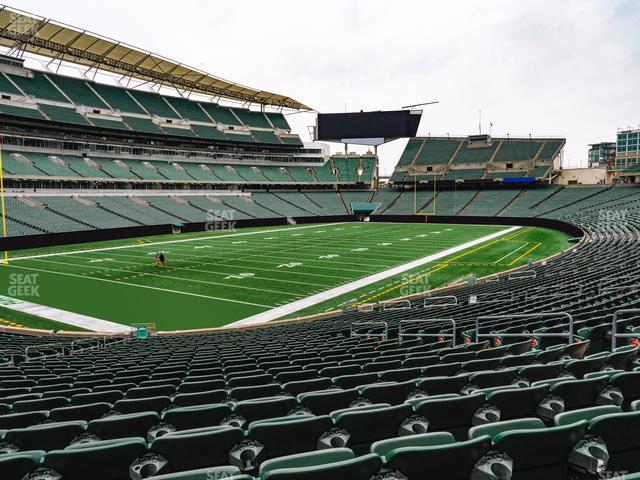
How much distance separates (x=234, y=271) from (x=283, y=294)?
6.35 m

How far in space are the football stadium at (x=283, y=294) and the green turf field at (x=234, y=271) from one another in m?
0.25

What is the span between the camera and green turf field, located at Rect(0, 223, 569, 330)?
19312 millimetres

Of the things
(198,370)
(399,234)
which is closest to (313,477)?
(198,370)

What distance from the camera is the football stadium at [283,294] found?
8.93ft

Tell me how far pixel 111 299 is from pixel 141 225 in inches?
1090

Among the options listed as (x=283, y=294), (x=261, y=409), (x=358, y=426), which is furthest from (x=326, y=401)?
(x=283, y=294)

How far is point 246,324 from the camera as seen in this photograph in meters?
16.6

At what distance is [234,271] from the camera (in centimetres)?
2647

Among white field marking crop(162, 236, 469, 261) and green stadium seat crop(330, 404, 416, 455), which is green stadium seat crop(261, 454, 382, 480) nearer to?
green stadium seat crop(330, 404, 416, 455)

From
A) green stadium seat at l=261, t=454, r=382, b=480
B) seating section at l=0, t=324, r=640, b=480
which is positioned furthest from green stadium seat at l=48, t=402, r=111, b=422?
green stadium seat at l=261, t=454, r=382, b=480

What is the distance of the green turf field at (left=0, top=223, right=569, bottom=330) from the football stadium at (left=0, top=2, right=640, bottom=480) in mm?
253

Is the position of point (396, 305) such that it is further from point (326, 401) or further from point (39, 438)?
point (39, 438)

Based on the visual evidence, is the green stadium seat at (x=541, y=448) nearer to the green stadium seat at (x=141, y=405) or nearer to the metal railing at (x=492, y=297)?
the green stadium seat at (x=141, y=405)

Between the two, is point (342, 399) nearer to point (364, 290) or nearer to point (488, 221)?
point (364, 290)
